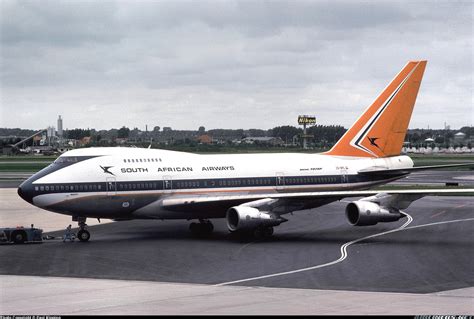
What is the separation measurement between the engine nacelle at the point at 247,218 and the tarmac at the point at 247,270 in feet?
3.20

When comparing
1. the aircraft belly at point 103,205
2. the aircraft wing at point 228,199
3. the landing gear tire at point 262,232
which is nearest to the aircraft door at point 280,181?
the aircraft wing at point 228,199

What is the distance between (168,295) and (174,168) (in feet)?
65.0

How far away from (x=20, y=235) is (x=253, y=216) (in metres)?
13.0

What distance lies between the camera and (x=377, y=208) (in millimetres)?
45562

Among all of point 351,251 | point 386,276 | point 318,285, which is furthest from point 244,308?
point 351,251

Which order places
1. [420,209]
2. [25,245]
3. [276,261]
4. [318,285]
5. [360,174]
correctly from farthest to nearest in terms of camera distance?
[420,209] < [360,174] < [25,245] < [276,261] < [318,285]

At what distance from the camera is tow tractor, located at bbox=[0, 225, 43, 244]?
146ft

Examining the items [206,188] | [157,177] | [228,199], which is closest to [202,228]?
[206,188]

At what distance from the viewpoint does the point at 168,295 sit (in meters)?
28.3

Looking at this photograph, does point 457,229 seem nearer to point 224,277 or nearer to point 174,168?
point 174,168

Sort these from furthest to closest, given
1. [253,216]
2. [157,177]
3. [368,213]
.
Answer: [157,177] < [368,213] < [253,216]

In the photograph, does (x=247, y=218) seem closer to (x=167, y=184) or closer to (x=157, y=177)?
(x=167, y=184)

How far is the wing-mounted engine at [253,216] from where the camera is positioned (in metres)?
44.5

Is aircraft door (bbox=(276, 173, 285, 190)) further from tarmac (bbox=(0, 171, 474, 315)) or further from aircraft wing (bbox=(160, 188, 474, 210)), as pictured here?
tarmac (bbox=(0, 171, 474, 315))
